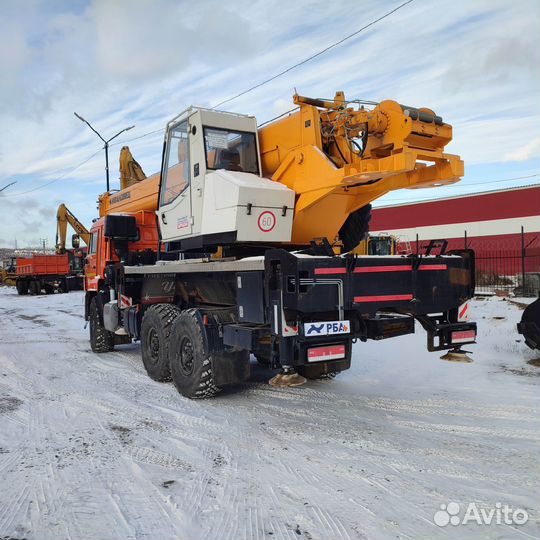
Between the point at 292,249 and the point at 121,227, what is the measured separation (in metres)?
4.60

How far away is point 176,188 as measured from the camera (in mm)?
7324

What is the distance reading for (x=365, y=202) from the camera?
6.53 meters

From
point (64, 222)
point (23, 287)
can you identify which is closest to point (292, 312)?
point (64, 222)

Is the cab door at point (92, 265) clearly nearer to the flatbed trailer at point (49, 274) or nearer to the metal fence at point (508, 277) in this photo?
the metal fence at point (508, 277)

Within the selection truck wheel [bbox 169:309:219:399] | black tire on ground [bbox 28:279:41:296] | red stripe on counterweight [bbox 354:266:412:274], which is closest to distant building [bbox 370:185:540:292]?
truck wheel [bbox 169:309:219:399]

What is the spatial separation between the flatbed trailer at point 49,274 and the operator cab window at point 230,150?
31.9 metres

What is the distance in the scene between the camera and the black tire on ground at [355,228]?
7082 millimetres

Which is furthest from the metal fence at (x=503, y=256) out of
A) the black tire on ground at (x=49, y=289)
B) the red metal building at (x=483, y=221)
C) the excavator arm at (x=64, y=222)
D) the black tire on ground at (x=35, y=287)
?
the black tire on ground at (x=35, y=287)

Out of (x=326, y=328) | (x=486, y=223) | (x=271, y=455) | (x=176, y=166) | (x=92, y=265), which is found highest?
(x=486, y=223)

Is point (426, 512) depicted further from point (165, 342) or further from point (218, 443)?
point (165, 342)

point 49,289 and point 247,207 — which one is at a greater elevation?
point 247,207

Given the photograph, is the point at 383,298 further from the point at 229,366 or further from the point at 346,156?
the point at 229,366

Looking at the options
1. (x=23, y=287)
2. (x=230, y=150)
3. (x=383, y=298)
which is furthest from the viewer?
(x=23, y=287)

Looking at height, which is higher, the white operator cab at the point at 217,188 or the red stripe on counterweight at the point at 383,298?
the white operator cab at the point at 217,188
